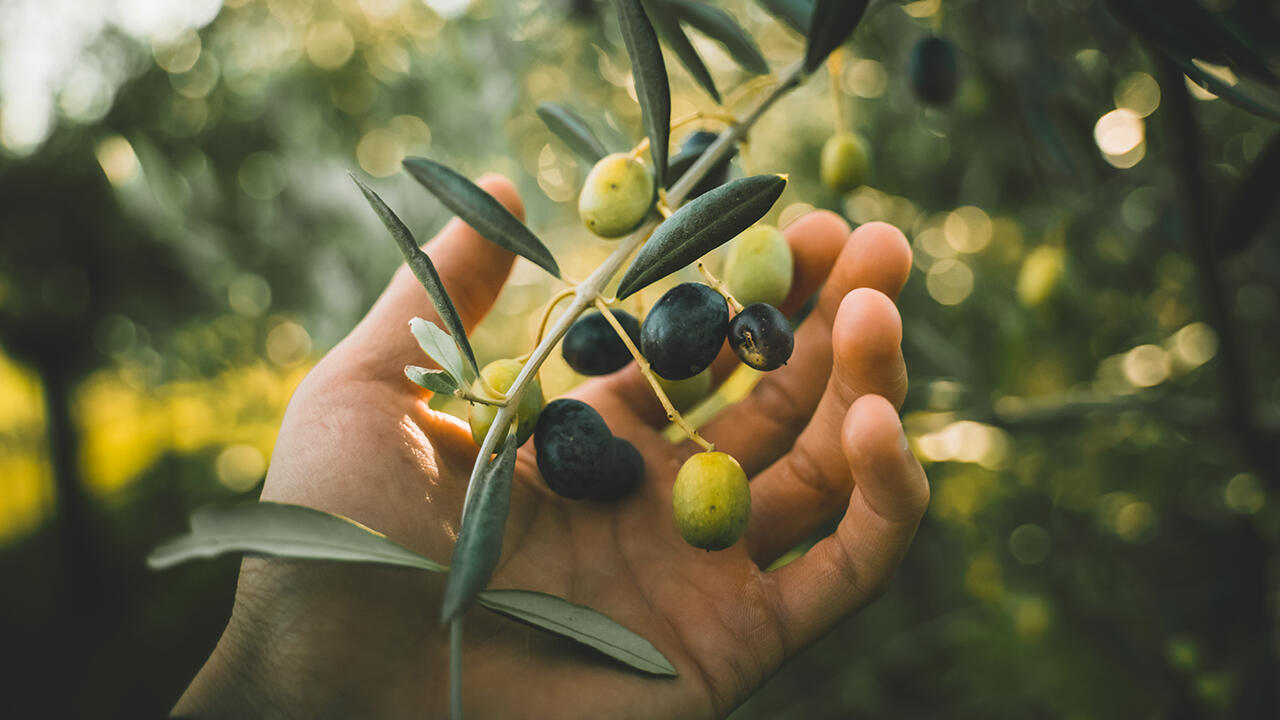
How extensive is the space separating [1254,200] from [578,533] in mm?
1090

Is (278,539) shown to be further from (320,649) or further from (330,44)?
(330,44)

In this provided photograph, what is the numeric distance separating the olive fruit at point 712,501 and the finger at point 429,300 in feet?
1.76

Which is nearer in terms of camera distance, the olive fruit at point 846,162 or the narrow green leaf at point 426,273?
the narrow green leaf at point 426,273

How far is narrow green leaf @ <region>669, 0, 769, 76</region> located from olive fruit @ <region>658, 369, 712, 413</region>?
500 mm

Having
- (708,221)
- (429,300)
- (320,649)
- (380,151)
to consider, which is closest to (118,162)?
(380,151)

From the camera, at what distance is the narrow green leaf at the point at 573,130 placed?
1071mm

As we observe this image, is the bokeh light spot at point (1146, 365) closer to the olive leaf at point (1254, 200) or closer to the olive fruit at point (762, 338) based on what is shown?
the olive leaf at point (1254, 200)

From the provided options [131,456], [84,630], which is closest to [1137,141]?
[84,630]

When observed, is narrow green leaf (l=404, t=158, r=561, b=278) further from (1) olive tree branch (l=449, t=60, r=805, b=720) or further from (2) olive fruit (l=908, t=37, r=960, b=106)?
(2) olive fruit (l=908, t=37, r=960, b=106)

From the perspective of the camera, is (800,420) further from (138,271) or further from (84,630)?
(84,630)

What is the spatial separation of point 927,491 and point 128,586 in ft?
16.7

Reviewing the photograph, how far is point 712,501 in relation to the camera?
0.86 metres

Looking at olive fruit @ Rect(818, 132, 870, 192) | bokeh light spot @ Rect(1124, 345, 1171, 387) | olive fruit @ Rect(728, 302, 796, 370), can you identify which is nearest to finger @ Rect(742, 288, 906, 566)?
olive fruit @ Rect(728, 302, 796, 370)

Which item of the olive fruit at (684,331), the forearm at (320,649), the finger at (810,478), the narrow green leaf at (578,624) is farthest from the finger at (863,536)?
the forearm at (320,649)
